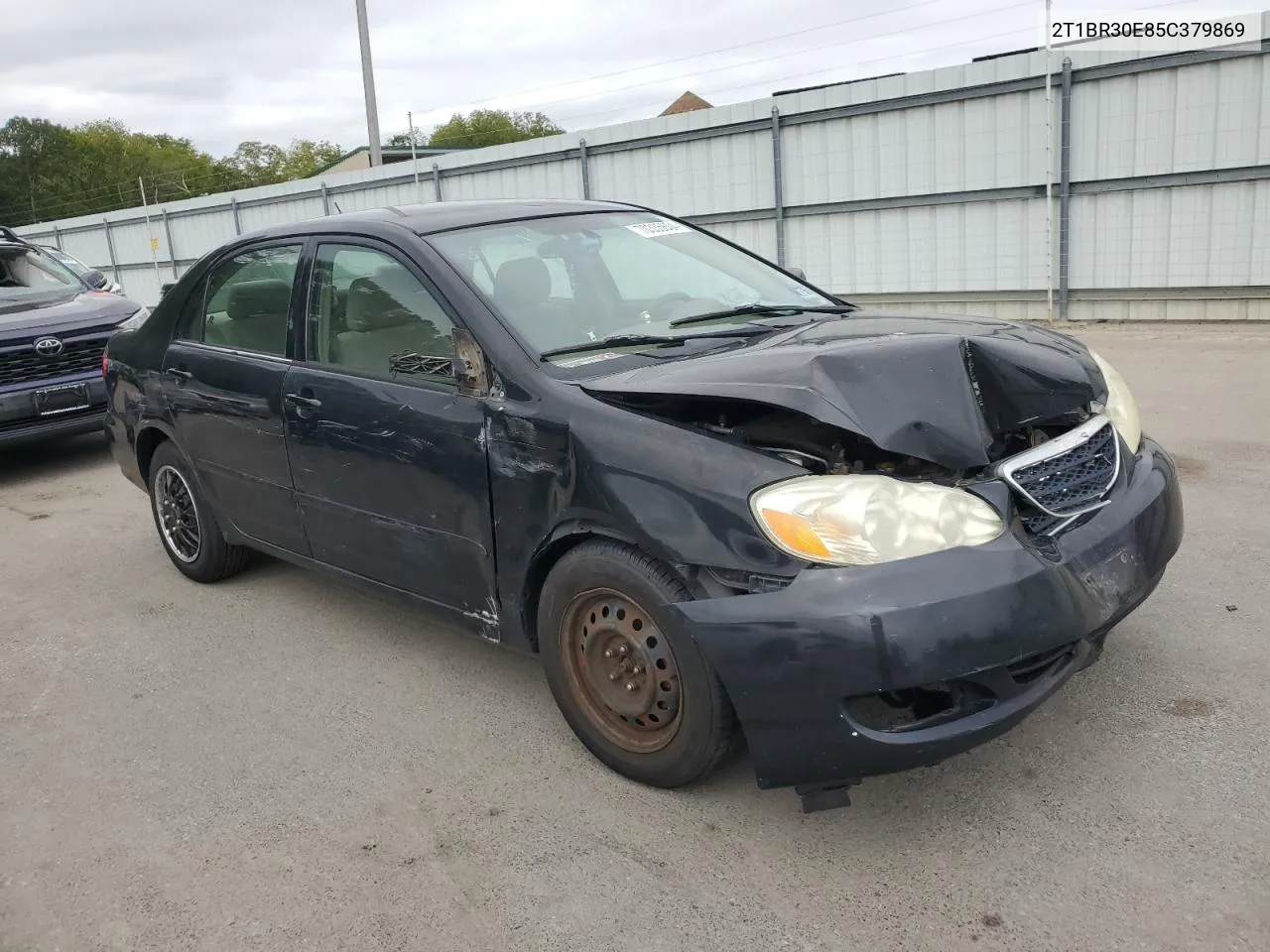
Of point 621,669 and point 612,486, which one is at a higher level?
point 612,486

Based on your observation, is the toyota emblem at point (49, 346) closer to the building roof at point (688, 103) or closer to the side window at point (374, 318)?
the side window at point (374, 318)

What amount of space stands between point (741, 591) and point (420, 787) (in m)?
1.25

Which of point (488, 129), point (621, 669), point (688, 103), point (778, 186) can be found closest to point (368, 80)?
point (778, 186)

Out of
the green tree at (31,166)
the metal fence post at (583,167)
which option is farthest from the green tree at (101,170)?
the metal fence post at (583,167)

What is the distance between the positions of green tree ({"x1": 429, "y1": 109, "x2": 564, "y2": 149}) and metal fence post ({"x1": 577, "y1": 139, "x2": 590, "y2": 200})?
66820 millimetres

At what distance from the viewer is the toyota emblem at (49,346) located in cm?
745

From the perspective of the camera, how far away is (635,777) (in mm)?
2982

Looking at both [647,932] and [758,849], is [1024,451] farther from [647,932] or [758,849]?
[647,932]

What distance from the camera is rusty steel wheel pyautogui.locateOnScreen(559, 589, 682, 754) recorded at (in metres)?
2.79

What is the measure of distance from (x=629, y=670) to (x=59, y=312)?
264 inches

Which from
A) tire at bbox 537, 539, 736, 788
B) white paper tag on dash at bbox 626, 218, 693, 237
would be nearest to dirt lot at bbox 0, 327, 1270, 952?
tire at bbox 537, 539, 736, 788

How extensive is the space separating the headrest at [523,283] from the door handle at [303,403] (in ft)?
2.81

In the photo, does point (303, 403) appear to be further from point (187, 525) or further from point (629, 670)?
point (629, 670)

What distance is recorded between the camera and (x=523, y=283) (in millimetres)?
3531
